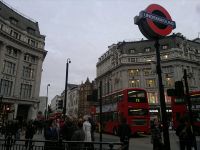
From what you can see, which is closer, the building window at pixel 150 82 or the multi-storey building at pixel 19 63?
the multi-storey building at pixel 19 63

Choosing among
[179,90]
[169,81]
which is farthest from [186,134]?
[169,81]

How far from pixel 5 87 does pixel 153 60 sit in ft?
116

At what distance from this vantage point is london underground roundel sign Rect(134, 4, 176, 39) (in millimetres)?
5645

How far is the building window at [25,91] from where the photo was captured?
124ft

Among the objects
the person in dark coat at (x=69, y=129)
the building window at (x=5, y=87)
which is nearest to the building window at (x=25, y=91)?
the building window at (x=5, y=87)

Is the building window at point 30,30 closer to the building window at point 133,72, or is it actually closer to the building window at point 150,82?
the building window at point 133,72

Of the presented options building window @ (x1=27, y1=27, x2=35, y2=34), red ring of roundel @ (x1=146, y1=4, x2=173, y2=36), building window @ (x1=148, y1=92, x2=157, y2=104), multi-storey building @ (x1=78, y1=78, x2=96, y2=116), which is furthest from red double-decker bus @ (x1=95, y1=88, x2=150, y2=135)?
multi-storey building @ (x1=78, y1=78, x2=96, y2=116)

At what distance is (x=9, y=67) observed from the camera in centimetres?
3625

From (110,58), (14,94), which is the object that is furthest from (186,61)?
(14,94)

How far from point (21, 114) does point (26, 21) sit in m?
19.1

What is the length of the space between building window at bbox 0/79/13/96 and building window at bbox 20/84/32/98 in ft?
8.15

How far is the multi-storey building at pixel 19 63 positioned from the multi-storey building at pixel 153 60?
22.9m

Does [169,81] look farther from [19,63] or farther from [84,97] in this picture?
[84,97]

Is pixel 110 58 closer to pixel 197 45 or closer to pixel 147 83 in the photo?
pixel 147 83
